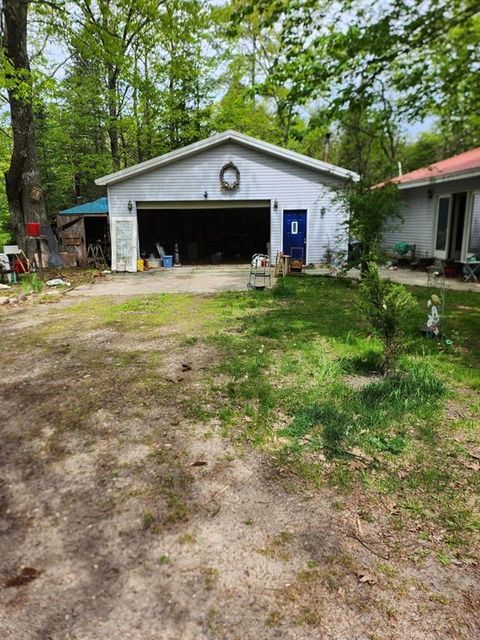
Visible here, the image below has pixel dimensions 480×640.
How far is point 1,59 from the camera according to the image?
11.0m

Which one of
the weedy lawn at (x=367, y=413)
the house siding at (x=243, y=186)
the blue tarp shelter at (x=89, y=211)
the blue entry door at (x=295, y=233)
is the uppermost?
the house siding at (x=243, y=186)

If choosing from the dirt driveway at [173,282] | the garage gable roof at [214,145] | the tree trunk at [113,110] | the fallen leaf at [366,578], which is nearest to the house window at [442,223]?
the garage gable roof at [214,145]

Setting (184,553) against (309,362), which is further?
(309,362)

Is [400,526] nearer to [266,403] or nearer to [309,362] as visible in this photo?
[266,403]

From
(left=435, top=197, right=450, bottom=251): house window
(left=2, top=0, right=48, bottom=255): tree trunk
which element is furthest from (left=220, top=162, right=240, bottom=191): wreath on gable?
(left=435, top=197, right=450, bottom=251): house window

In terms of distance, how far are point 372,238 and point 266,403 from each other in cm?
653

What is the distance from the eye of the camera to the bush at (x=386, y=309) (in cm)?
421

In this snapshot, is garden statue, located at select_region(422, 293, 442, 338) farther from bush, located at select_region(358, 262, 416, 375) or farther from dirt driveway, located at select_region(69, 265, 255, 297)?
dirt driveway, located at select_region(69, 265, 255, 297)

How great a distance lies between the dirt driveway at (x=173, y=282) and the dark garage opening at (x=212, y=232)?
4.47 meters

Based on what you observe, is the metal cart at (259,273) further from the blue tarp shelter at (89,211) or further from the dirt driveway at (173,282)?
the blue tarp shelter at (89,211)

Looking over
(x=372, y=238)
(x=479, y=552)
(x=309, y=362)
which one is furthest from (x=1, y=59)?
(x=479, y=552)

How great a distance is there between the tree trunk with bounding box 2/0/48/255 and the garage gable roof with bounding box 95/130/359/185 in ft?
7.06

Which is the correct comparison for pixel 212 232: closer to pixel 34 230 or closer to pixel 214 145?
pixel 214 145

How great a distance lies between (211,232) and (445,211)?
10.7 meters
